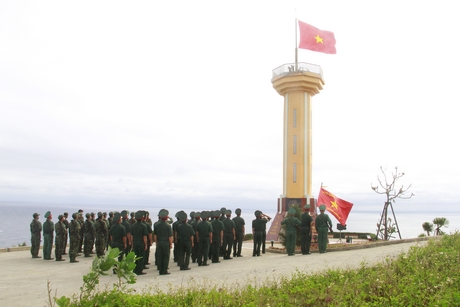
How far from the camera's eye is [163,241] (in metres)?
11.3

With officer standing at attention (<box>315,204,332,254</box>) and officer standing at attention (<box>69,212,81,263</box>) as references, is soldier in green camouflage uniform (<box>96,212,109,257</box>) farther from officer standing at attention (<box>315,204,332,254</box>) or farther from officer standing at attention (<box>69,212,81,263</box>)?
officer standing at attention (<box>315,204,332,254</box>)

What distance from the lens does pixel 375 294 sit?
6.61 m

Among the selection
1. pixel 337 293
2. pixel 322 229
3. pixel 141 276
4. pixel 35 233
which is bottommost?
pixel 141 276

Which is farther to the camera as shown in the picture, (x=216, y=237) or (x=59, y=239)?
(x=59, y=239)

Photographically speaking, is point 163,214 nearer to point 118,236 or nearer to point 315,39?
point 118,236

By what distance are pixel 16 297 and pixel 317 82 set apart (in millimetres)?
22189

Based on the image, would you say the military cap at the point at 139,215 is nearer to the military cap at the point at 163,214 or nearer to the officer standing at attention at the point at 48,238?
the military cap at the point at 163,214

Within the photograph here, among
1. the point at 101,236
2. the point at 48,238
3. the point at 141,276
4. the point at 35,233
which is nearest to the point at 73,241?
the point at 101,236

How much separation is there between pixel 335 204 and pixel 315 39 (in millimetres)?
10405

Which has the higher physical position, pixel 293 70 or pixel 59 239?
pixel 293 70

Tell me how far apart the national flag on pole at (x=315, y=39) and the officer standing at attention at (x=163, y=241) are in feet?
58.4

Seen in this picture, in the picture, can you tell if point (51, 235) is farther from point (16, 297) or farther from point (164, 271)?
point (16, 297)

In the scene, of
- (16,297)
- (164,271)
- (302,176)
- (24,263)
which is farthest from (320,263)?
(302,176)

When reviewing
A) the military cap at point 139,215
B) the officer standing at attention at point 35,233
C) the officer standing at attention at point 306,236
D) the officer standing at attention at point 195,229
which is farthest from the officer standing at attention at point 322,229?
the officer standing at attention at point 35,233
